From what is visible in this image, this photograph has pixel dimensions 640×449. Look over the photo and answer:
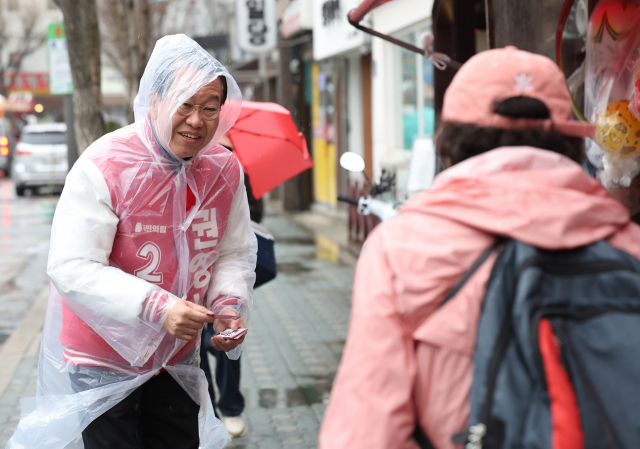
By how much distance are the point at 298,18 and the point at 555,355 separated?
15.0 meters

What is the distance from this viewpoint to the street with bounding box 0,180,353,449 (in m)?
4.78

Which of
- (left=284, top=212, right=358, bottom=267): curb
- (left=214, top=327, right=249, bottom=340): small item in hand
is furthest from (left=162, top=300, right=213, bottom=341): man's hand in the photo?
(left=284, top=212, right=358, bottom=267): curb

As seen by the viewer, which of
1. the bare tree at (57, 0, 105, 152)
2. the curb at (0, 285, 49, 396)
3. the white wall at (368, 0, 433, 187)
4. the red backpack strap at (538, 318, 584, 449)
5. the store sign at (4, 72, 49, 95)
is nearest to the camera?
the red backpack strap at (538, 318, 584, 449)

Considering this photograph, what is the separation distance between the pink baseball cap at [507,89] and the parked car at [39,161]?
20733mm

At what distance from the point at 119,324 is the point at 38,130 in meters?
21.5

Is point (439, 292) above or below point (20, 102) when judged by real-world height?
above

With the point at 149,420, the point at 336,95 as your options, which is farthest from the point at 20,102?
the point at 149,420

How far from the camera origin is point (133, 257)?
2.48m

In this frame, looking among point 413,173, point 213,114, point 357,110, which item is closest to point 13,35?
point 357,110

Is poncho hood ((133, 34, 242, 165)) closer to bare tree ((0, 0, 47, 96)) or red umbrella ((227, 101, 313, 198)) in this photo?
red umbrella ((227, 101, 313, 198))

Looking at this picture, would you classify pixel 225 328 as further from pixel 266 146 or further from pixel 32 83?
pixel 32 83

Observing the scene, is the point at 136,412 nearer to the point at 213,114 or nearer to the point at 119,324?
the point at 119,324

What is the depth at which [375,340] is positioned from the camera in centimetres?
143

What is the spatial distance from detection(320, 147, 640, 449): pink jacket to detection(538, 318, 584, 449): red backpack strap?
0.13 metres
